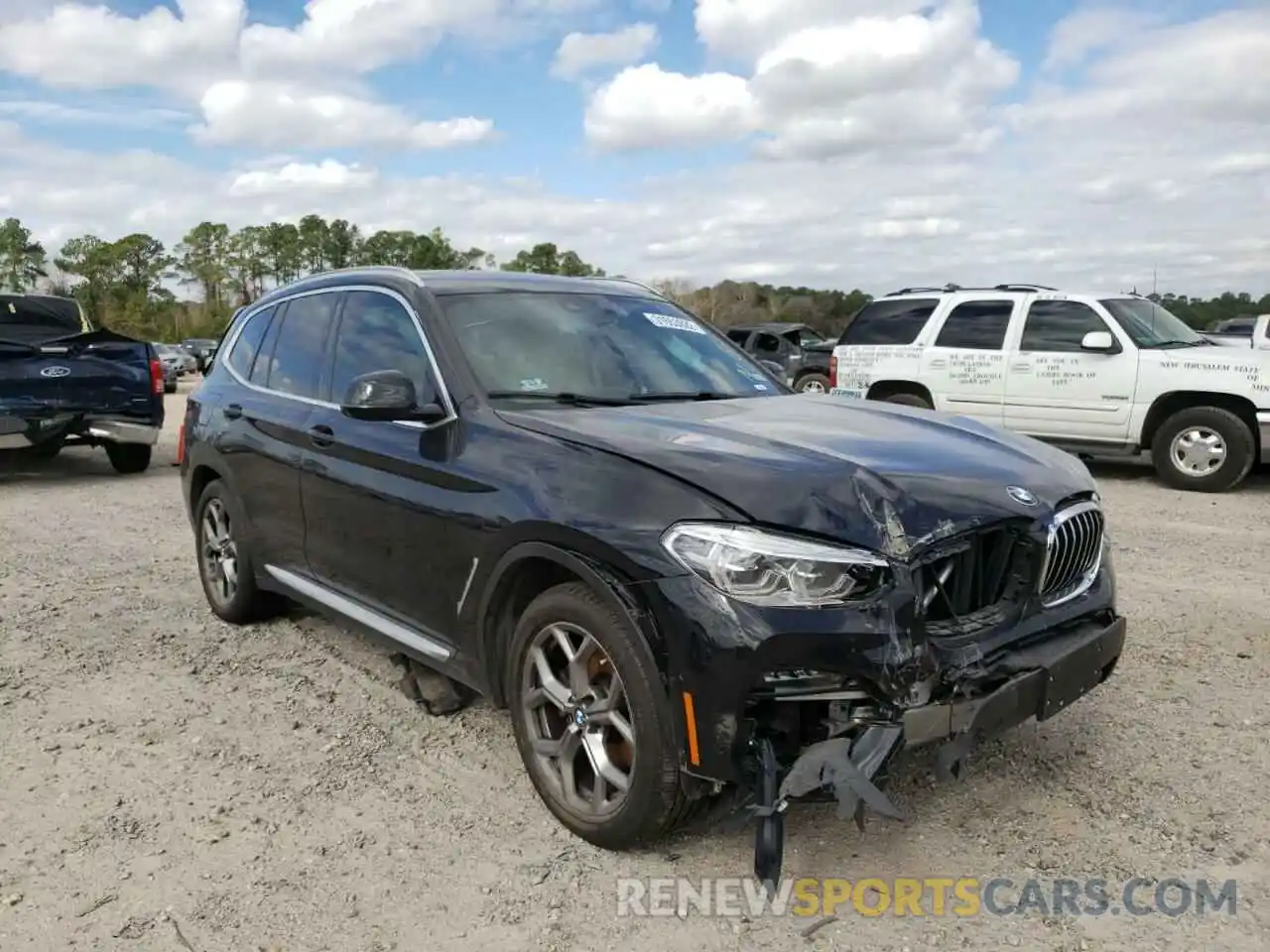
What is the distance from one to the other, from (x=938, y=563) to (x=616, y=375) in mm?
1611

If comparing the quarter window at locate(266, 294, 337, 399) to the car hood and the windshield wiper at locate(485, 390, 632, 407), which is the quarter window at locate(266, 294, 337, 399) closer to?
the windshield wiper at locate(485, 390, 632, 407)

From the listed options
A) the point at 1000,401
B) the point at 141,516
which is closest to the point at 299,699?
the point at 141,516

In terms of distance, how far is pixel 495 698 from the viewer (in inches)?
135

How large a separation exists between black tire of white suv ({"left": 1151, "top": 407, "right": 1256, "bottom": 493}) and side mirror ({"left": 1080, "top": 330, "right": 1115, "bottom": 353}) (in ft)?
2.86

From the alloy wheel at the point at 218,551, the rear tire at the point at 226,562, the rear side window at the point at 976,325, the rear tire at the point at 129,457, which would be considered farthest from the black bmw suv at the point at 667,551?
the rear tire at the point at 129,457

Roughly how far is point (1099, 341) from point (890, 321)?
233 centimetres

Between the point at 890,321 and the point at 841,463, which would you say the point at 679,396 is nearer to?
the point at 841,463

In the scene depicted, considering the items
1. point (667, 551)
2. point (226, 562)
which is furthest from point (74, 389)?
point (667, 551)

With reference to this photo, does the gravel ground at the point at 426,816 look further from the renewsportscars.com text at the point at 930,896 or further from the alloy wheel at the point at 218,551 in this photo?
the alloy wheel at the point at 218,551

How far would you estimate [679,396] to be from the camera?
4.00 m

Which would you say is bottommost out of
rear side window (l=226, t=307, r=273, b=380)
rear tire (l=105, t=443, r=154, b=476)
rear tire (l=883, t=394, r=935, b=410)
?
rear tire (l=105, t=443, r=154, b=476)

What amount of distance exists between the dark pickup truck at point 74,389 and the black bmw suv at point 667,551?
6674 mm

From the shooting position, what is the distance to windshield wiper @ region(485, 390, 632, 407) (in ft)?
11.9

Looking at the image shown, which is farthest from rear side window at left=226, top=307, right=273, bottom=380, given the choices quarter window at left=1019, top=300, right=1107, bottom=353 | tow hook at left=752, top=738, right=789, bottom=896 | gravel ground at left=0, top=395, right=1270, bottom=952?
quarter window at left=1019, top=300, right=1107, bottom=353
